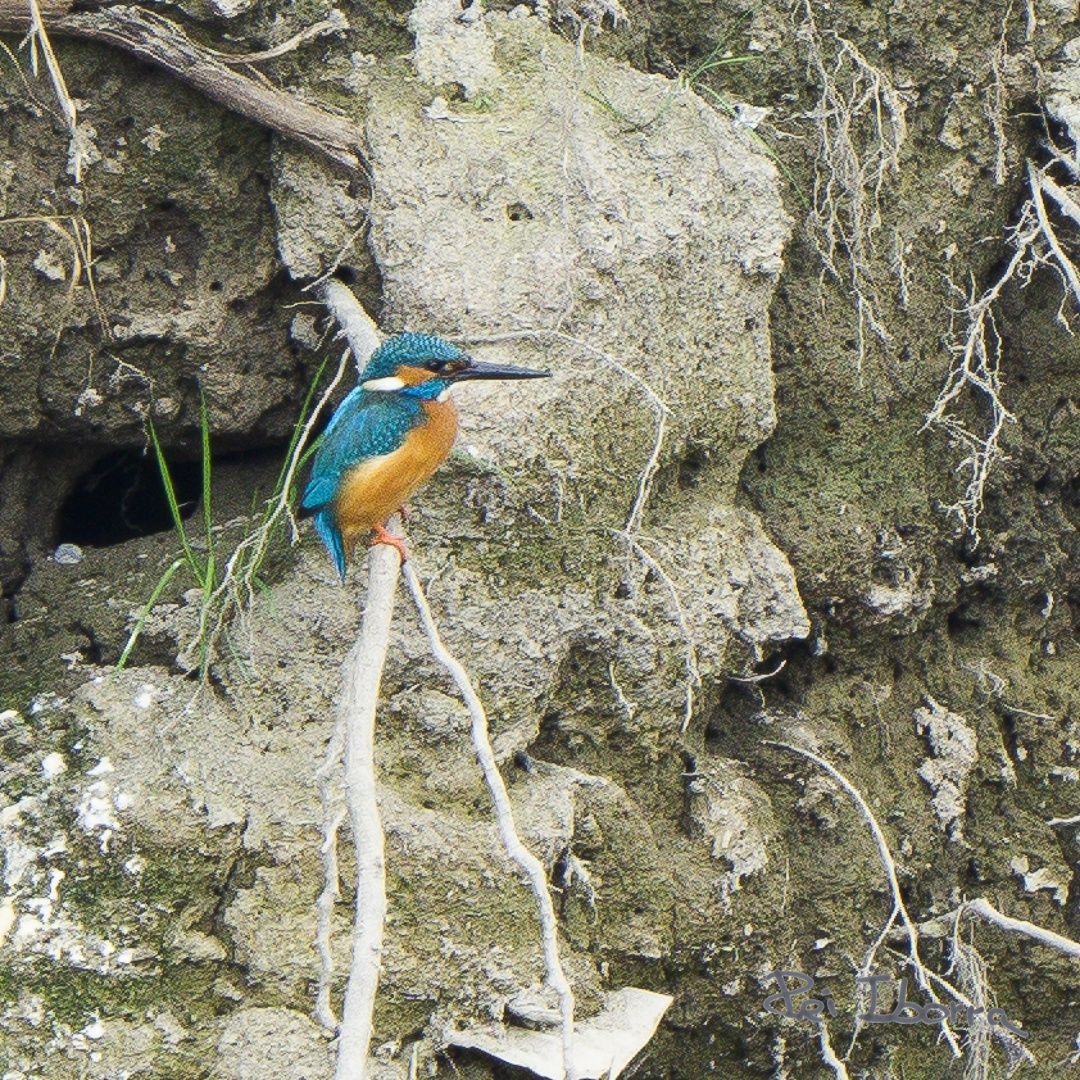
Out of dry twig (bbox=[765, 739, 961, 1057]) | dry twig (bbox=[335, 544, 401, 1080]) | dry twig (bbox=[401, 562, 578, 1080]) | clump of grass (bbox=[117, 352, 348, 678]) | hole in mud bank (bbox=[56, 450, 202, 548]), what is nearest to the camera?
dry twig (bbox=[335, 544, 401, 1080])

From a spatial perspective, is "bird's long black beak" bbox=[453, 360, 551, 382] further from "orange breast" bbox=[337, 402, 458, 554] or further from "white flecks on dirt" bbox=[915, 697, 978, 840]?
"white flecks on dirt" bbox=[915, 697, 978, 840]

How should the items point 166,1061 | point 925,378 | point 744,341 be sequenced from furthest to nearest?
point 925,378 < point 744,341 < point 166,1061

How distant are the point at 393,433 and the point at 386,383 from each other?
0.32 feet

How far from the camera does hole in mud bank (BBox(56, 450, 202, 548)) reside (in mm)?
3654

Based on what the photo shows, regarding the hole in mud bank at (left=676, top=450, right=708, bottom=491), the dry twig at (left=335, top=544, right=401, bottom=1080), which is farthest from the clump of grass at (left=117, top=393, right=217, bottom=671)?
the hole in mud bank at (left=676, top=450, right=708, bottom=491)

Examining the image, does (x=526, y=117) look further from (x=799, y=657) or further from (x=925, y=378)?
(x=799, y=657)

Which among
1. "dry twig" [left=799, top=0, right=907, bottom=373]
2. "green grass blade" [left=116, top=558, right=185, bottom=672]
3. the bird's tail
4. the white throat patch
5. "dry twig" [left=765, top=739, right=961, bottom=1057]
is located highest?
"dry twig" [left=799, top=0, right=907, bottom=373]

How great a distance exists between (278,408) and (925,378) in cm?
149

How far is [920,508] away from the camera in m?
3.62

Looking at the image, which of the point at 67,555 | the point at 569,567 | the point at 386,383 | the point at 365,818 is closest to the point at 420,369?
the point at 386,383

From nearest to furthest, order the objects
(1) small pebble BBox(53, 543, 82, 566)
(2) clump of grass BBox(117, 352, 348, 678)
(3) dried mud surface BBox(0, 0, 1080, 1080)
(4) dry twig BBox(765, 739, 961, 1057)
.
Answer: (3) dried mud surface BBox(0, 0, 1080, 1080) < (2) clump of grass BBox(117, 352, 348, 678) < (4) dry twig BBox(765, 739, 961, 1057) < (1) small pebble BBox(53, 543, 82, 566)

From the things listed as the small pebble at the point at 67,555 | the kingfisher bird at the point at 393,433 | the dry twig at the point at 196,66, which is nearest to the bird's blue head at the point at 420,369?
the kingfisher bird at the point at 393,433

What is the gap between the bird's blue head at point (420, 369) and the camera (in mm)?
2994

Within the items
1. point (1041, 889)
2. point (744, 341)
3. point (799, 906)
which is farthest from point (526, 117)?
point (1041, 889)
